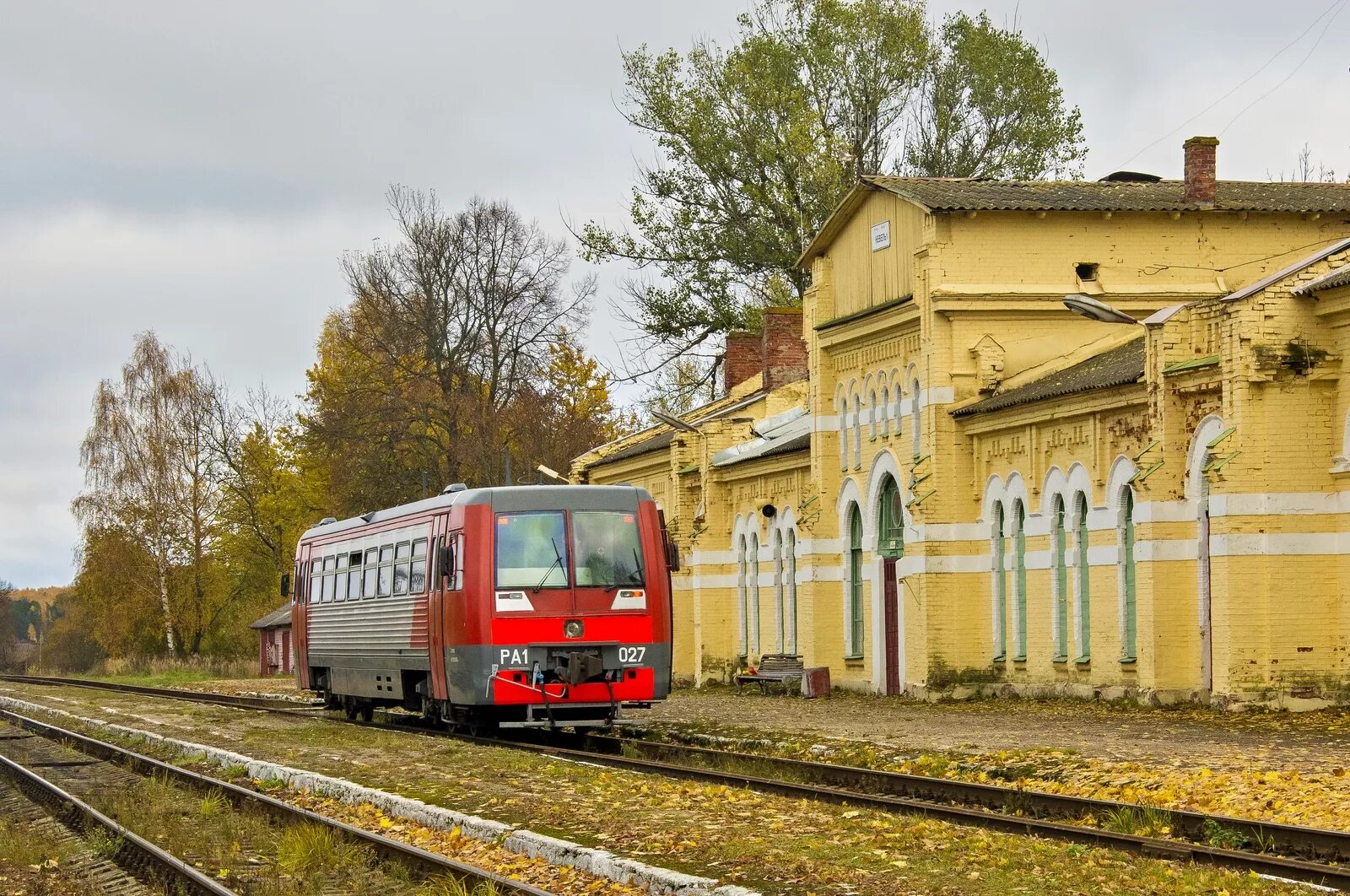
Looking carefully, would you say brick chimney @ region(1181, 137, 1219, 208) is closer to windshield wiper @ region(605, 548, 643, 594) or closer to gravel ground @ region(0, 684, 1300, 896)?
windshield wiper @ region(605, 548, 643, 594)

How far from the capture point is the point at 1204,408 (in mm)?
24750

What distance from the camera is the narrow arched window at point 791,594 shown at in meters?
37.7

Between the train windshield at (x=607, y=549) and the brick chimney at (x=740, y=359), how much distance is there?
25.4 m

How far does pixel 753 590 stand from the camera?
40156 mm

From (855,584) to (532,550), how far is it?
530 inches

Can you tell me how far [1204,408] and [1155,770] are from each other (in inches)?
362

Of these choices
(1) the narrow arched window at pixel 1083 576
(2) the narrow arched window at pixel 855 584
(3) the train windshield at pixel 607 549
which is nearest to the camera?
(3) the train windshield at pixel 607 549

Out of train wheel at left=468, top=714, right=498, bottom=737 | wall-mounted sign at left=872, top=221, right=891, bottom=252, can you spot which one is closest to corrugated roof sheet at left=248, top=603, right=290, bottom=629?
wall-mounted sign at left=872, top=221, right=891, bottom=252

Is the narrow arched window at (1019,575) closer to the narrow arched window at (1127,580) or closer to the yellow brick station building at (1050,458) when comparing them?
the yellow brick station building at (1050,458)

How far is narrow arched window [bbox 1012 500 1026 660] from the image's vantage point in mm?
29547

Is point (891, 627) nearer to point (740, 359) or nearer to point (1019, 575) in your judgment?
point (1019, 575)

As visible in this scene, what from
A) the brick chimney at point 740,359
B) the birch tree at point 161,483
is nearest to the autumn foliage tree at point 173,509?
the birch tree at point 161,483

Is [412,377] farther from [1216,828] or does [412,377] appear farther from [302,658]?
[1216,828]

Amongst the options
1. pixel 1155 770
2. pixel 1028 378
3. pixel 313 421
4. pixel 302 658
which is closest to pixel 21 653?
pixel 313 421
